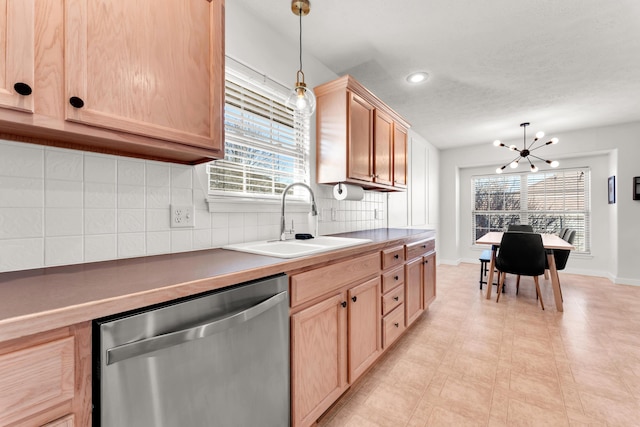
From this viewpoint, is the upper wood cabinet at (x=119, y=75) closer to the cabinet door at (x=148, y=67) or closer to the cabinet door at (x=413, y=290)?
the cabinet door at (x=148, y=67)

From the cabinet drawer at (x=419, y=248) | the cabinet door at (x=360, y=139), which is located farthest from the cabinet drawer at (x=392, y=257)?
the cabinet door at (x=360, y=139)

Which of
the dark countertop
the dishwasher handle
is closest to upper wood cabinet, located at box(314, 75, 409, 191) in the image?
the dark countertop

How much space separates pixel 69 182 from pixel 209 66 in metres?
0.74

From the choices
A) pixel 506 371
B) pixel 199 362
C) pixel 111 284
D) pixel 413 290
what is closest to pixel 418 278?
pixel 413 290

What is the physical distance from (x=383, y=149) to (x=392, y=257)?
3.69ft

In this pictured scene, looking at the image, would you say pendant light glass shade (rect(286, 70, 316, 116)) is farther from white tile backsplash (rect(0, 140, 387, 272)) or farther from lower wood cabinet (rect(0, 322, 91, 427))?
lower wood cabinet (rect(0, 322, 91, 427))

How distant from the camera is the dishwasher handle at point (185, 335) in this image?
0.71 metres

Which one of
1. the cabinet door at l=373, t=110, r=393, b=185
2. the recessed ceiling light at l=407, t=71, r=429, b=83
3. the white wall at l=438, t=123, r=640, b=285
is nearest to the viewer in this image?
the cabinet door at l=373, t=110, r=393, b=185

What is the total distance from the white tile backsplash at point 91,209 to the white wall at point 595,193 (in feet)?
17.1

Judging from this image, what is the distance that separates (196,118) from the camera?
1.21m

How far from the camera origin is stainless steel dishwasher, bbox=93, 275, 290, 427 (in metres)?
0.71

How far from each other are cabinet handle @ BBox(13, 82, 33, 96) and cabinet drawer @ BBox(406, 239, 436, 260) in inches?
89.7

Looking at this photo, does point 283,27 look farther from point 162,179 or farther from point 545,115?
point 545,115

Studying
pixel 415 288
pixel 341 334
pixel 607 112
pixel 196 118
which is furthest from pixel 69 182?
pixel 607 112
